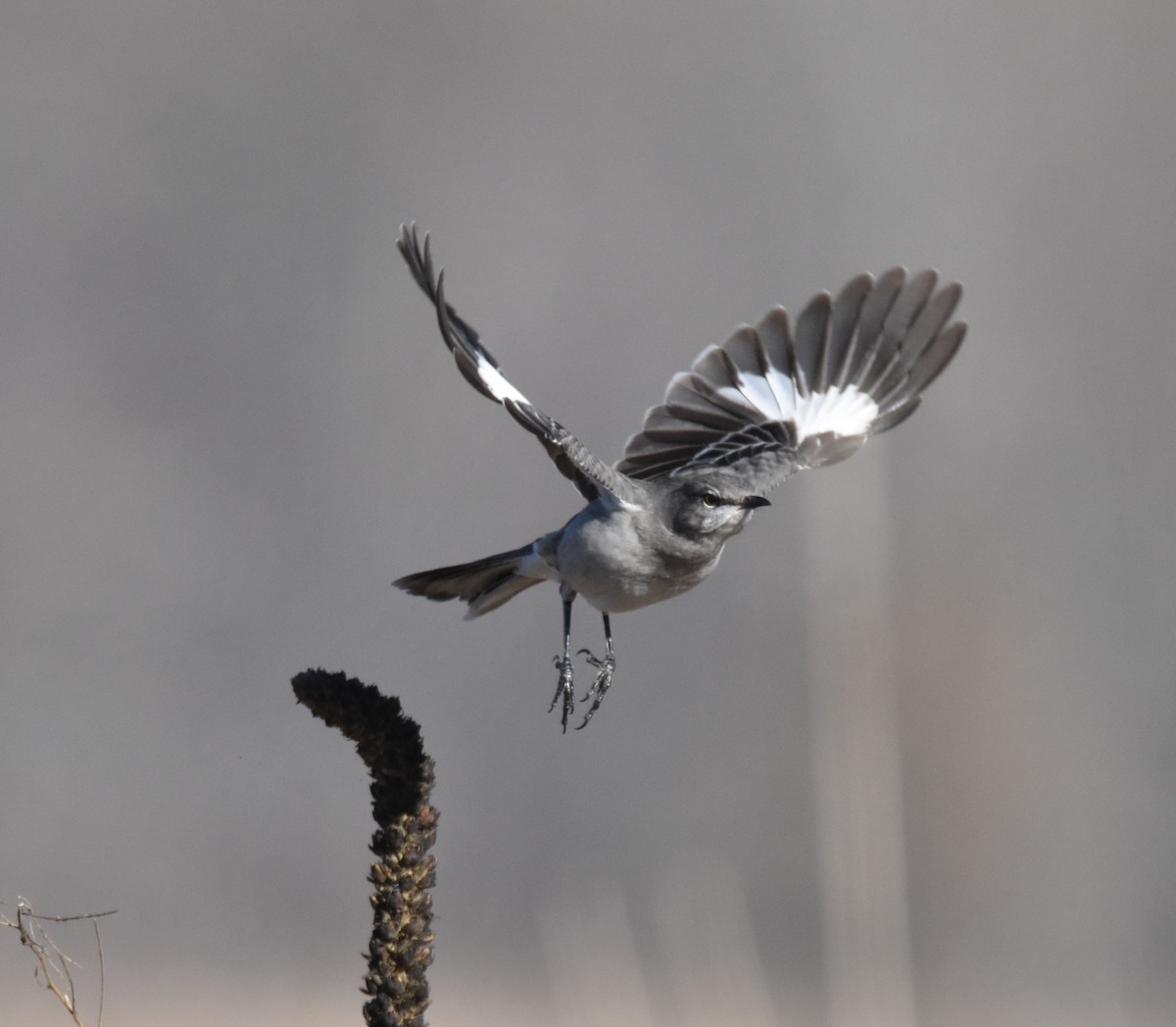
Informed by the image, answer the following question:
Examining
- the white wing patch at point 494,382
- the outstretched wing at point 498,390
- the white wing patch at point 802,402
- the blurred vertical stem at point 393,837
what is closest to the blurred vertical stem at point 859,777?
the white wing patch at point 802,402

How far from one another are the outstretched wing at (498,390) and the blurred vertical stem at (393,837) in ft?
2.92

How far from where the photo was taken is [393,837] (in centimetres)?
159

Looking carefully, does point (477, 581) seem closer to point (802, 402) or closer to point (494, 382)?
point (494, 382)

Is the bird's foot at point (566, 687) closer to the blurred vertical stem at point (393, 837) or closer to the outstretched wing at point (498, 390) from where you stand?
the outstretched wing at point (498, 390)

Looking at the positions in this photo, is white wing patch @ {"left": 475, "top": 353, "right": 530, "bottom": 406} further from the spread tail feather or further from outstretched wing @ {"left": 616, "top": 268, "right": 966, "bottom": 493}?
outstretched wing @ {"left": 616, "top": 268, "right": 966, "bottom": 493}

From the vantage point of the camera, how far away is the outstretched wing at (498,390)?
97.3 inches

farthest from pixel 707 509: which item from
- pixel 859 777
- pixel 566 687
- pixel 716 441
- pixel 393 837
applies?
pixel 393 837

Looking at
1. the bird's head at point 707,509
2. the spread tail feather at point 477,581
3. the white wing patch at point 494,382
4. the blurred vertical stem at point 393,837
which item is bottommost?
the blurred vertical stem at point 393,837

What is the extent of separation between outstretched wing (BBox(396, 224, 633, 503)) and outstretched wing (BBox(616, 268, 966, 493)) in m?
0.70

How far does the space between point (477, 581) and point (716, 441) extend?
0.74 metres

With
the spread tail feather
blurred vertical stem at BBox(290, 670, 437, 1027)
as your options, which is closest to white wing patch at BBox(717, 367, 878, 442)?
the spread tail feather

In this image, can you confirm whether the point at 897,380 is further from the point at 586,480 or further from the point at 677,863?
the point at 677,863

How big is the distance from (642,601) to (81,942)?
13.6 ft

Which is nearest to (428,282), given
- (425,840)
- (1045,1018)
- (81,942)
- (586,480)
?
(586,480)
